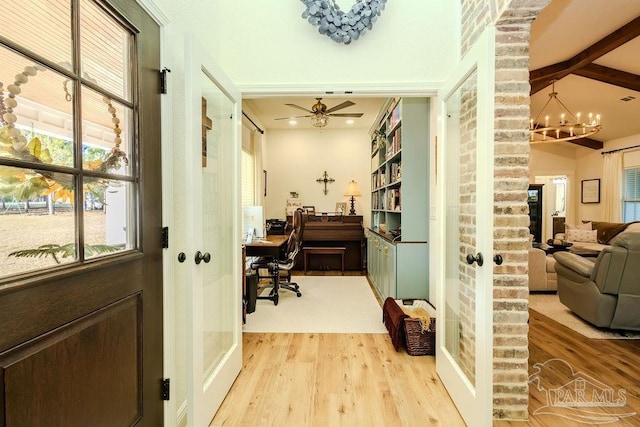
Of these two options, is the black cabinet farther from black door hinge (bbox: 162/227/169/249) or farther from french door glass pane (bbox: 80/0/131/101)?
french door glass pane (bbox: 80/0/131/101)

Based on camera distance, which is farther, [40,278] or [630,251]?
[630,251]

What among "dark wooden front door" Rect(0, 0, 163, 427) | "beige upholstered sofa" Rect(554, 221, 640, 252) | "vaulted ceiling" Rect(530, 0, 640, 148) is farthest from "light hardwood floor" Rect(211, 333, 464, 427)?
"beige upholstered sofa" Rect(554, 221, 640, 252)

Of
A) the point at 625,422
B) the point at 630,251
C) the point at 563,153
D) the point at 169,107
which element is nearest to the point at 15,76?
the point at 169,107

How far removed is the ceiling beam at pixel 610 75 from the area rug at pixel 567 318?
323cm

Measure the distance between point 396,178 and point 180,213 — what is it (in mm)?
2900

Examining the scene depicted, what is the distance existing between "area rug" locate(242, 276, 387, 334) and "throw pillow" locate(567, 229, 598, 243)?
4.85 meters

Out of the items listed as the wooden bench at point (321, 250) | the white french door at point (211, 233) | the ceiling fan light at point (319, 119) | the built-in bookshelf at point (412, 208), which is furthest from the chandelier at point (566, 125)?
the wooden bench at point (321, 250)

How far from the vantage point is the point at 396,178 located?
3895 millimetres

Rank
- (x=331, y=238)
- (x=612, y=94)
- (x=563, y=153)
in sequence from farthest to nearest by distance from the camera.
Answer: (x=563, y=153) < (x=331, y=238) < (x=612, y=94)

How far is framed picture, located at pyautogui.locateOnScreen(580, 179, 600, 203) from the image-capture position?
270 inches

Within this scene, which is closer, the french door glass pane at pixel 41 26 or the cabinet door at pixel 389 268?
the french door glass pane at pixel 41 26

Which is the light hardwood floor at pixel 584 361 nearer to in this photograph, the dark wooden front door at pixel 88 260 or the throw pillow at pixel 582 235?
the dark wooden front door at pixel 88 260

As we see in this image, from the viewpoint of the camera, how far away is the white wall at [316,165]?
6.47m

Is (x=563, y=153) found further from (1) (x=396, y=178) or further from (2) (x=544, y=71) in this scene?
(1) (x=396, y=178)
